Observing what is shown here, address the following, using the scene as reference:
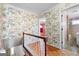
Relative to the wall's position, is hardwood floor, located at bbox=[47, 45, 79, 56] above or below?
below

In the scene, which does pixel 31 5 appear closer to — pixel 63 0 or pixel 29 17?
pixel 29 17

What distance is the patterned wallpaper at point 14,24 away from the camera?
147cm

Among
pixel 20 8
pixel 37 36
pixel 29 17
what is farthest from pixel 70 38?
pixel 20 8

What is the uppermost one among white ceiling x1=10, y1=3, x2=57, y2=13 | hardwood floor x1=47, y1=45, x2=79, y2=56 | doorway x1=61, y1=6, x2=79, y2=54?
white ceiling x1=10, y1=3, x2=57, y2=13

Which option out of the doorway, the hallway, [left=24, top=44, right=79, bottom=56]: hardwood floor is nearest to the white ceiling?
the hallway

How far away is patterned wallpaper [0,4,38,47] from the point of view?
1.47 metres

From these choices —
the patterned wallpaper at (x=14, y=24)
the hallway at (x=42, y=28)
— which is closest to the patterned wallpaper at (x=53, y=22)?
the hallway at (x=42, y=28)

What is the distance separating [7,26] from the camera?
148cm

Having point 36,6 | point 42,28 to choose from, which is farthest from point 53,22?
point 36,6

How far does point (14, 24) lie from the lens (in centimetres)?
148

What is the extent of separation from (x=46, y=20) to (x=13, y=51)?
45 centimetres

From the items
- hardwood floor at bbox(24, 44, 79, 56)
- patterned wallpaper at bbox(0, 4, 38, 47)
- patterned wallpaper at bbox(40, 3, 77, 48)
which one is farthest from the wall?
hardwood floor at bbox(24, 44, 79, 56)

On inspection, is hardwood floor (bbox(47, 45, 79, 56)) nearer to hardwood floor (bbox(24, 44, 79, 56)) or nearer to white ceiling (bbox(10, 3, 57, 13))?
hardwood floor (bbox(24, 44, 79, 56))

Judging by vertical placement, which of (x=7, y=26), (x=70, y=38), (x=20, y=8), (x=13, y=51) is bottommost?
(x=13, y=51)
